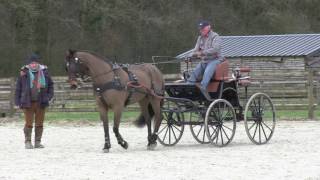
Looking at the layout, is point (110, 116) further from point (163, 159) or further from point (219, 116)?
point (163, 159)

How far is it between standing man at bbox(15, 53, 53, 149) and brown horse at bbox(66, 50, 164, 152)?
1.15m

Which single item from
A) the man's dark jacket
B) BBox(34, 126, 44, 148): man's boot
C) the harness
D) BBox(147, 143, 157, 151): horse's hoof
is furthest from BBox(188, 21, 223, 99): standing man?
BBox(34, 126, 44, 148): man's boot

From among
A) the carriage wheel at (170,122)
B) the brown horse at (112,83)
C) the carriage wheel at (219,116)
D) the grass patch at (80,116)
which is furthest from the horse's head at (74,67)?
the grass patch at (80,116)

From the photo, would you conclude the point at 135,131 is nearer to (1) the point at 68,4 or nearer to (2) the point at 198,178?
(2) the point at 198,178

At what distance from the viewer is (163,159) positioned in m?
11.0

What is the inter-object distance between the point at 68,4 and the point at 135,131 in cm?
2502

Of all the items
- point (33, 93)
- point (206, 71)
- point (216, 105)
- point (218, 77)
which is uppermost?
point (206, 71)

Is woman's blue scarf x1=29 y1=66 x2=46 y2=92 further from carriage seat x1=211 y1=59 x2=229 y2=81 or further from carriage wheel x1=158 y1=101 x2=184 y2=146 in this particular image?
carriage seat x1=211 y1=59 x2=229 y2=81

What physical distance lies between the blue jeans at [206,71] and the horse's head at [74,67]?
7.11 feet

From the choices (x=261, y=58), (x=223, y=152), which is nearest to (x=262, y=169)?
(x=223, y=152)

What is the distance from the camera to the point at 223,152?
1205 centimetres

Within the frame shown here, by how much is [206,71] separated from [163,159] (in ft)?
8.31

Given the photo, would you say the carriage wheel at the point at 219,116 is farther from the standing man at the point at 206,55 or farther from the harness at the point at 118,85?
the harness at the point at 118,85

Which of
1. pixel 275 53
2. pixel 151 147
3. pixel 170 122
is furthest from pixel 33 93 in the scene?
pixel 275 53
